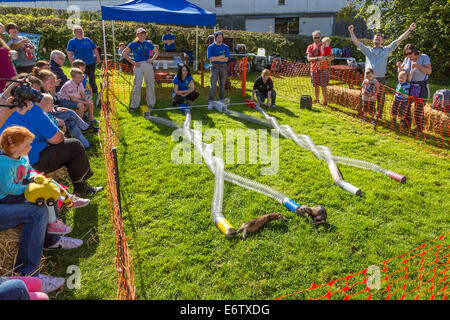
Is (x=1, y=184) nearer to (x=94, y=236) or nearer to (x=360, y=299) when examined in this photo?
(x=94, y=236)

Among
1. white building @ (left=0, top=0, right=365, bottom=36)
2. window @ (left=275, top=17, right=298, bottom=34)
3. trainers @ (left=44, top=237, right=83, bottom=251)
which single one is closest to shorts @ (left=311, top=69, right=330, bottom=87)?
trainers @ (left=44, top=237, right=83, bottom=251)

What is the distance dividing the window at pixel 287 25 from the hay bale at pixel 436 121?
91.1 ft

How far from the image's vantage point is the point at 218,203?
438 centimetres

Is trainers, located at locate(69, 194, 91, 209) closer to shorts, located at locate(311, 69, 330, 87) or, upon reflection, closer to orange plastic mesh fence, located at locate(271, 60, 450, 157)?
orange plastic mesh fence, located at locate(271, 60, 450, 157)

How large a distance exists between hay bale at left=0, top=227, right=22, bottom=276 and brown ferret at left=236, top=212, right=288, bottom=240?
2.33 meters

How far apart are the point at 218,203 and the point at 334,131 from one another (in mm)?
4217

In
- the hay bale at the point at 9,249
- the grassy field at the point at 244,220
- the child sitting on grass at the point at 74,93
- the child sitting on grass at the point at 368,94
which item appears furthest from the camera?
the child sitting on grass at the point at 368,94

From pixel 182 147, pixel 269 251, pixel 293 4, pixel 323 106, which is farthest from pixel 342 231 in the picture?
pixel 293 4

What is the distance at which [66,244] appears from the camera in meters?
3.52

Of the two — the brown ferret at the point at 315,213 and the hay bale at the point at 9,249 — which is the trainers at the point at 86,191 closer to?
the hay bale at the point at 9,249

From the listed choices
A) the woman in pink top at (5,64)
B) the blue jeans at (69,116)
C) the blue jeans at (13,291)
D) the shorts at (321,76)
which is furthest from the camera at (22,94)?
the shorts at (321,76)

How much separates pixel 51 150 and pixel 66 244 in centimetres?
129

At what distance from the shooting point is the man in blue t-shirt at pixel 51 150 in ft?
12.4

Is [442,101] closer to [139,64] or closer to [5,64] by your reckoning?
[139,64]
